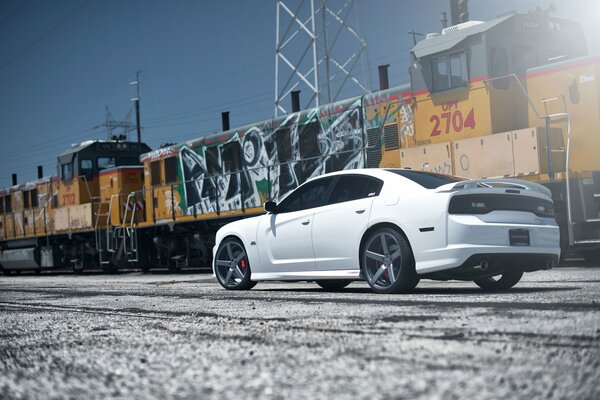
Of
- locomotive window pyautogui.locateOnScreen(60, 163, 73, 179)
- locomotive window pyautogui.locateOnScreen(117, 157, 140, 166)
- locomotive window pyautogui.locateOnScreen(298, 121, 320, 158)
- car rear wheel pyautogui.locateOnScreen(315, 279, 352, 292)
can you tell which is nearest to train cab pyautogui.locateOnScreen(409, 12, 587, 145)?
locomotive window pyautogui.locateOnScreen(298, 121, 320, 158)

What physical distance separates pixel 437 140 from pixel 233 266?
16.0ft

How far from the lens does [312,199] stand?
352 inches

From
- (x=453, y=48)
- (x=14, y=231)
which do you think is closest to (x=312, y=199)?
(x=453, y=48)

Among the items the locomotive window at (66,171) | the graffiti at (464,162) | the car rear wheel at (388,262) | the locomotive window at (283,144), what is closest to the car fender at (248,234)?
the car rear wheel at (388,262)

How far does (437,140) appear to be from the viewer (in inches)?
514

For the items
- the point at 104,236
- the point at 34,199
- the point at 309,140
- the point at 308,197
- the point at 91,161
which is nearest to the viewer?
the point at 308,197

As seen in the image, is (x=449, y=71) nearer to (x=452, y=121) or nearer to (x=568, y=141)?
(x=452, y=121)

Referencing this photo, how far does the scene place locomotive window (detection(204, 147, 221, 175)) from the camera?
1883 cm

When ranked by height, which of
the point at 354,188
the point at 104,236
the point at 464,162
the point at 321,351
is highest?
the point at 464,162

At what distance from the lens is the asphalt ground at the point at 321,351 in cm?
294

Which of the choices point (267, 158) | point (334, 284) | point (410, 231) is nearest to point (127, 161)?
point (267, 158)

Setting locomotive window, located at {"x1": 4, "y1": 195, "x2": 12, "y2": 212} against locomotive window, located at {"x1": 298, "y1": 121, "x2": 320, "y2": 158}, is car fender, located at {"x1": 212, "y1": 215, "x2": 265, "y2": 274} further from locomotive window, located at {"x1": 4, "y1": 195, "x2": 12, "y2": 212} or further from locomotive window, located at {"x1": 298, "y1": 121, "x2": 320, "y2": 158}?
locomotive window, located at {"x1": 4, "y1": 195, "x2": 12, "y2": 212}

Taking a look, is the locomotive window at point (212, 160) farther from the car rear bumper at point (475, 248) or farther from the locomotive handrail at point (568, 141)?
the car rear bumper at point (475, 248)

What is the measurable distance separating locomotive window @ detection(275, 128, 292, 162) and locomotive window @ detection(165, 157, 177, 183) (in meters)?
4.77
